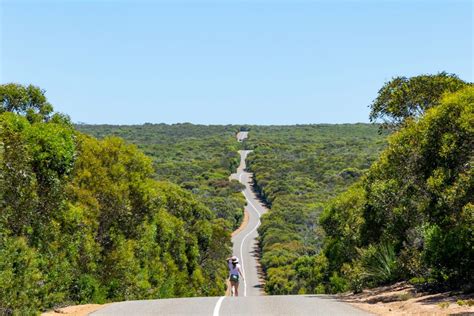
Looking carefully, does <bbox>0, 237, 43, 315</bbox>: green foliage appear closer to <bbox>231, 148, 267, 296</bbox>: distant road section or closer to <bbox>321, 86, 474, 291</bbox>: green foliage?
<bbox>321, 86, 474, 291</bbox>: green foliage

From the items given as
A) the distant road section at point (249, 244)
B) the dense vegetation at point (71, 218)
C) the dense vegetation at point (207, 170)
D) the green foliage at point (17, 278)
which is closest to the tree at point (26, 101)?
the dense vegetation at point (71, 218)

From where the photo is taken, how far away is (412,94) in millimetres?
23359

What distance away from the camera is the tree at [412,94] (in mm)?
22750

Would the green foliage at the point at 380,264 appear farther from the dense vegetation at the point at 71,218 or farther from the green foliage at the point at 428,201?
the dense vegetation at the point at 71,218

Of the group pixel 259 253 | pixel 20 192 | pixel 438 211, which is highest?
pixel 20 192

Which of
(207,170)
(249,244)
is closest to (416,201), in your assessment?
(249,244)

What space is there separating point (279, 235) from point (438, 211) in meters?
73.1

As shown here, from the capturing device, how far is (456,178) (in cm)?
1566

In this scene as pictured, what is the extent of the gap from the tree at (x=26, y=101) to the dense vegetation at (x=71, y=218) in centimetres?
4

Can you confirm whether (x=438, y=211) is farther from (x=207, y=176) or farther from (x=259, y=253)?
(x=207, y=176)

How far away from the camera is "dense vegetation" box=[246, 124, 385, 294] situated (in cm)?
7144

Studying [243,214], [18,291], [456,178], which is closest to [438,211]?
[456,178]

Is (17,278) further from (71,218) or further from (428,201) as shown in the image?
(428,201)

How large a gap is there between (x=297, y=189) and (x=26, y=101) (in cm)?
10097
